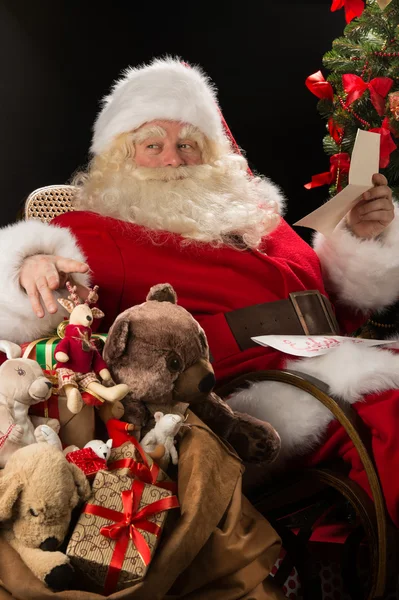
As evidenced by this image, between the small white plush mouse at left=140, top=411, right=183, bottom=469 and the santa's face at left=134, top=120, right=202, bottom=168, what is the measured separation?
1.04 meters

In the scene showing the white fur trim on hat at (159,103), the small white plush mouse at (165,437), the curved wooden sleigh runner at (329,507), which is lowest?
the curved wooden sleigh runner at (329,507)

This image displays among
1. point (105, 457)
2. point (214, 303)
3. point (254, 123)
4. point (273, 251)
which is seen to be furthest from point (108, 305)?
point (254, 123)

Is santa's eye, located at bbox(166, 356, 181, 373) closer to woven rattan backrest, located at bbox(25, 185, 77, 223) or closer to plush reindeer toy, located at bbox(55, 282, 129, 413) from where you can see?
plush reindeer toy, located at bbox(55, 282, 129, 413)

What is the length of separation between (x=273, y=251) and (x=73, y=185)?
0.74 m

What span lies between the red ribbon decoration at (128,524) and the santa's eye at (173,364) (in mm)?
247

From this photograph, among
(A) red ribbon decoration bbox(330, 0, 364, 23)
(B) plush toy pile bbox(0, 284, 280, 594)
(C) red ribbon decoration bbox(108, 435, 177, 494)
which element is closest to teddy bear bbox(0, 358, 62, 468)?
(B) plush toy pile bbox(0, 284, 280, 594)

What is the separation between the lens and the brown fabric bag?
104 cm

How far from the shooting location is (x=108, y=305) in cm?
189

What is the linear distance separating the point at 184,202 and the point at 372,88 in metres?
0.91

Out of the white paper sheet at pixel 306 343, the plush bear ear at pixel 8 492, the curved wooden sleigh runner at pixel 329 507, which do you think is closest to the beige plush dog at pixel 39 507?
the plush bear ear at pixel 8 492

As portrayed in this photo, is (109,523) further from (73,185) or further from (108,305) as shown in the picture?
(73,185)

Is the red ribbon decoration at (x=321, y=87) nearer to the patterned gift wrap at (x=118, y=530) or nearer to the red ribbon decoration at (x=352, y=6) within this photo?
the red ribbon decoration at (x=352, y=6)

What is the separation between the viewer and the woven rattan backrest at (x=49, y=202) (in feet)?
7.34

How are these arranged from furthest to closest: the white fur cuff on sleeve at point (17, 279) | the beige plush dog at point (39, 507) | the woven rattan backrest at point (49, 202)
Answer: the woven rattan backrest at point (49, 202) < the white fur cuff on sleeve at point (17, 279) < the beige plush dog at point (39, 507)
